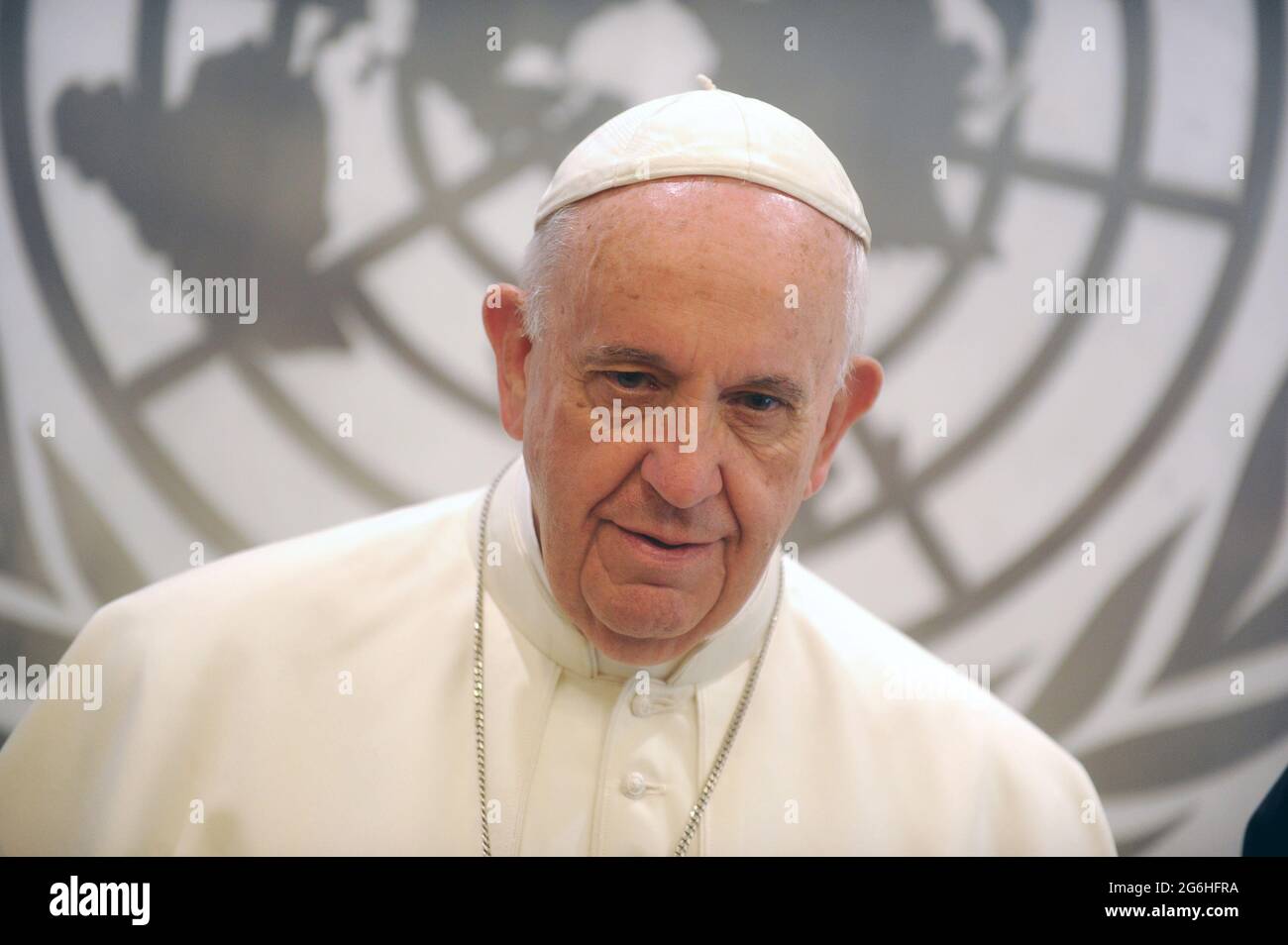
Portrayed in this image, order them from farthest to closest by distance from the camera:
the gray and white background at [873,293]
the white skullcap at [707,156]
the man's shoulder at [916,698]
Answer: the gray and white background at [873,293] < the man's shoulder at [916,698] < the white skullcap at [707,156]

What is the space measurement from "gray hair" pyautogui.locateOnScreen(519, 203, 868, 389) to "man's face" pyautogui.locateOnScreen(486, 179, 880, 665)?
0.03 m

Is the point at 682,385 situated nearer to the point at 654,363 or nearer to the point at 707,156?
the point at 654,363

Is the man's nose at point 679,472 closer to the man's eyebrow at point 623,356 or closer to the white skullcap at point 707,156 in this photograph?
the man's eyebrow at point 623,356

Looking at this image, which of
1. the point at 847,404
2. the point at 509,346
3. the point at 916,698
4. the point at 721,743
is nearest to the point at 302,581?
the point at 509,346

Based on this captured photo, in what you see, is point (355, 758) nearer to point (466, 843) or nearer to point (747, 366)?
point (466, 843)

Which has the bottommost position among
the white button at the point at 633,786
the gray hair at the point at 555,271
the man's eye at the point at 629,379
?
the white button at the point at 633,786

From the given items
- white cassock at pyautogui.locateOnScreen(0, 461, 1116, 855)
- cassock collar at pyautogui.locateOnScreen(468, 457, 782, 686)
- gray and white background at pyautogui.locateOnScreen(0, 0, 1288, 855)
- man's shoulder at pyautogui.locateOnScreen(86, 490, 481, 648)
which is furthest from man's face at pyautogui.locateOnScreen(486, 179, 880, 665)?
gray and white background at pyautogui.locateOnScreen(0, 0, 1288, 855)

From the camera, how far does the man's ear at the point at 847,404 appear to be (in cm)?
197

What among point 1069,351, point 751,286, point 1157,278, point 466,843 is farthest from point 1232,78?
point 466,843

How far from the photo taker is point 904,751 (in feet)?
7.28

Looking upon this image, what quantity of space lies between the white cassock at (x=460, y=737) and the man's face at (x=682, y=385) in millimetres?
272

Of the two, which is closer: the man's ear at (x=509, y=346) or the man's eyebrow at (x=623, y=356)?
the man's eyebrow at (x=623, y=356)

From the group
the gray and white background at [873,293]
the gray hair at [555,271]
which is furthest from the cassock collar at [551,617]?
the gray and white background at [873,293]

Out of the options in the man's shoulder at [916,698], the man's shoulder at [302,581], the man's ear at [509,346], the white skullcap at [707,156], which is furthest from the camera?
the man's shoulder at [916,698]
